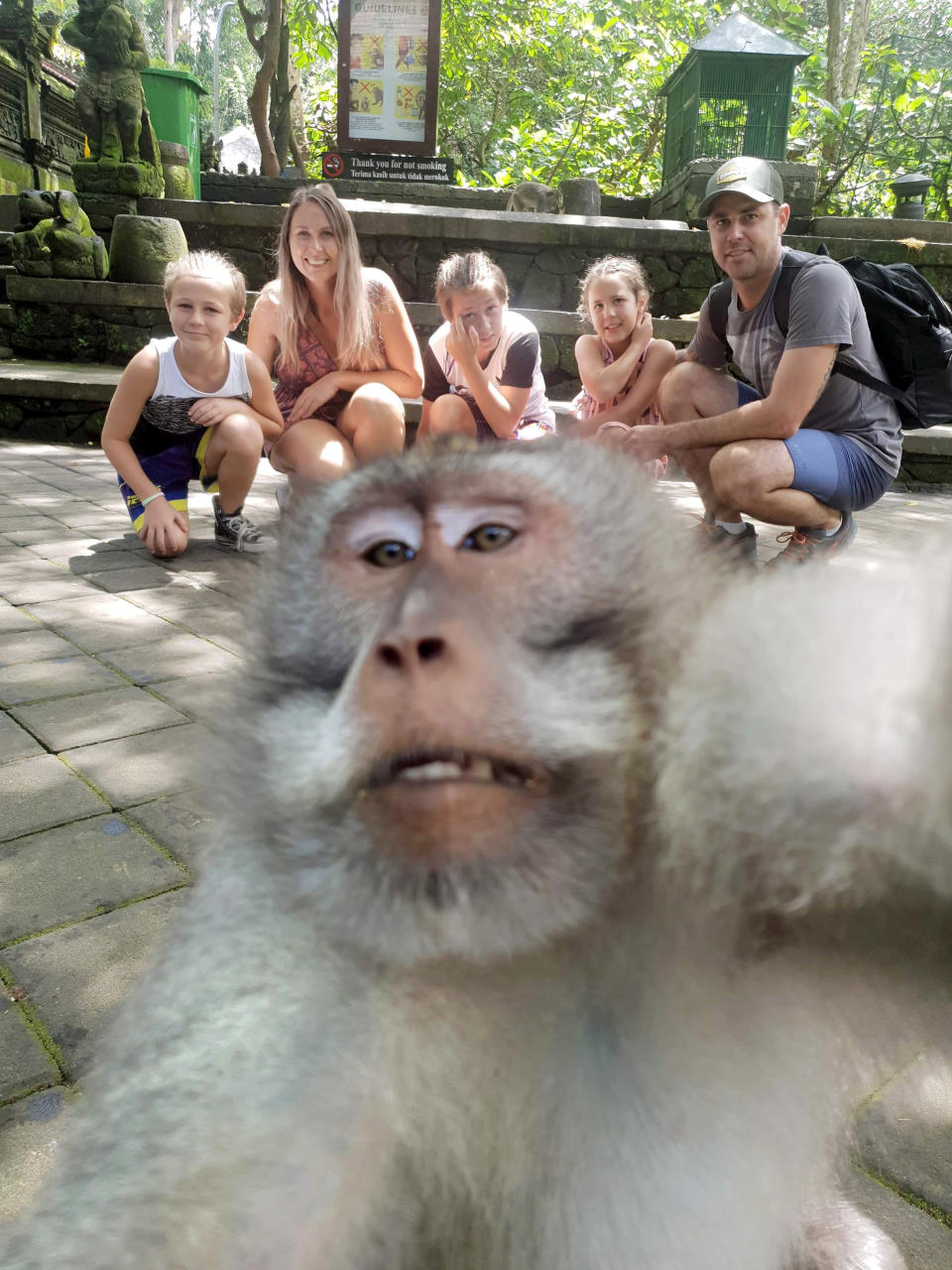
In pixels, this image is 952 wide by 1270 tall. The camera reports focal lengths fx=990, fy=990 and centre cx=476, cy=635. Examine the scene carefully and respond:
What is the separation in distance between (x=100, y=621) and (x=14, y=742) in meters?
1.05

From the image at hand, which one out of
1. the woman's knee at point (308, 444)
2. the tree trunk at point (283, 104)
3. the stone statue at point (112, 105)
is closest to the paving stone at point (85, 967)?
the woman's knee at point (308, 444)

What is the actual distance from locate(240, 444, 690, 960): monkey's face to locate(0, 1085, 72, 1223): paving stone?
23.9 inches

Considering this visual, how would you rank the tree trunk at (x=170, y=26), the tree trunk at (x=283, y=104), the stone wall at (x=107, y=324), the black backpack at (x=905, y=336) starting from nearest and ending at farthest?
1. the black backpack at (x=905, y=336)
2. the stone wall at (x=107, y=324)
3. the tree trunk at (x=283, y=104)
4. the tree trunk at (x=170, y=26)

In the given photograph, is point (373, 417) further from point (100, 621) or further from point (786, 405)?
point (786, 405)

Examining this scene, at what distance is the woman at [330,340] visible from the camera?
4301 millimetres

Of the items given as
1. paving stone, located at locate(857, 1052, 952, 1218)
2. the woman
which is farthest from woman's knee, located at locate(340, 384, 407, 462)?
paving stone, located at locate(857, 1052, 952, 1218)

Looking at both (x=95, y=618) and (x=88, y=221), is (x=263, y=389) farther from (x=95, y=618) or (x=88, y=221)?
(x=88, y=221)

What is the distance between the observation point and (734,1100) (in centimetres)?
92

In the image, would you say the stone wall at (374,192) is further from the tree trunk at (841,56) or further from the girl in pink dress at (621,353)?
the girl in pink dress at (621,353)

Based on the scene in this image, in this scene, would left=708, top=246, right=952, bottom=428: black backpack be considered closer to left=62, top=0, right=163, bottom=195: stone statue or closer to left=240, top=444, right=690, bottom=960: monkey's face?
left=240, top=444, right=690, bottom=960: monkey's face

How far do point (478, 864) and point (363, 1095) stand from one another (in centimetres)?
25

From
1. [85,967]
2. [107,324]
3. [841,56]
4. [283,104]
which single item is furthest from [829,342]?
[841,56]

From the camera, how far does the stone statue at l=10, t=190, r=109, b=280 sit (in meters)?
8.44

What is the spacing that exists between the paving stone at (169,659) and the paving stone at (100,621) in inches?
3.1
